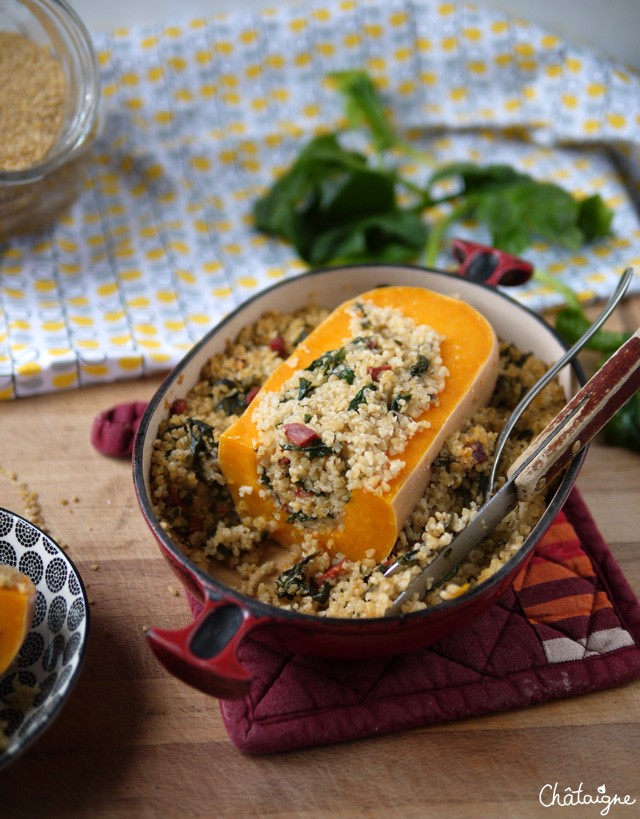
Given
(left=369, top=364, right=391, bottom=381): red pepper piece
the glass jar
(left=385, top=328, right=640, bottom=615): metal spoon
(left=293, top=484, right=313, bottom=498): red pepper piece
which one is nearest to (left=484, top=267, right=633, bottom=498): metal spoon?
(left=385, top=328, right=640, bottom=615): metal spoon

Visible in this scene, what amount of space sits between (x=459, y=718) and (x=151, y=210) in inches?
76.5

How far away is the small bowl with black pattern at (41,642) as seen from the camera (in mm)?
1449

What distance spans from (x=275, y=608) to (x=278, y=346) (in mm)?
829

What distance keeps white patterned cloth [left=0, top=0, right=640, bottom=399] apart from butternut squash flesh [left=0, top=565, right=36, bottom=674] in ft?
4.46

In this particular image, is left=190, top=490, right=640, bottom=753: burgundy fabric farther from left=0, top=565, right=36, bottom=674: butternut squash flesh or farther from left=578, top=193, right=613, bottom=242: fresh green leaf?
left=578, top=193, right=613, bottom=242: fresh green leaf

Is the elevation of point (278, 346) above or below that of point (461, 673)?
above

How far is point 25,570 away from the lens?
1.71 metres

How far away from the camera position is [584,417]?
5.42 feet

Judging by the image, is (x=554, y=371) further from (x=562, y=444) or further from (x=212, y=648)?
(x=212, y=648)

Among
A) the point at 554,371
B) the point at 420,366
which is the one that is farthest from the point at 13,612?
the point at 554,371

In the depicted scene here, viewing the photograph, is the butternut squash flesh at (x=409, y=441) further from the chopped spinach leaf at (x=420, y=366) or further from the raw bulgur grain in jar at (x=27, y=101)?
the raw bulgur grain in jar at (x=27, y=101)

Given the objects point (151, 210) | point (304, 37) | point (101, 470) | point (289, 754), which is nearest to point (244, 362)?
point (101, 470)

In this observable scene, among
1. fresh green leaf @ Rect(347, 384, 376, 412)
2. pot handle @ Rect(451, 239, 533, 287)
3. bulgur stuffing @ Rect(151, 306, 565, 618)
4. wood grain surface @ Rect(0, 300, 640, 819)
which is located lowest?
wood grain surface @ Rect(0, 300, 640, 819)

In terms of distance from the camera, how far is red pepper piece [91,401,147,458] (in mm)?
2115
